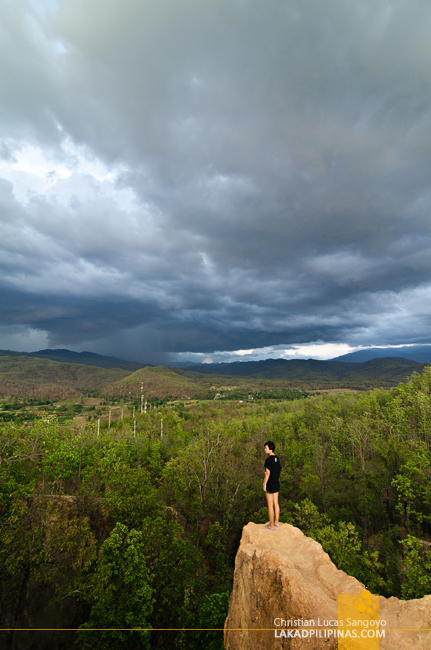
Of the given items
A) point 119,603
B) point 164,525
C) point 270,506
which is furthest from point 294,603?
point 164,525

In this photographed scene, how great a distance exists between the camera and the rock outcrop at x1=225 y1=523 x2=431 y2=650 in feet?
22.4

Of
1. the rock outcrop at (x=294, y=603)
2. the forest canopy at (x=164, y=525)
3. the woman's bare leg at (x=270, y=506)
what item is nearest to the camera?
the rock outcrop at (x=294, y=603)

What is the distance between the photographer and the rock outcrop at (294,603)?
6.84m

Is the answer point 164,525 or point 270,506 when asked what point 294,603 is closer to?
point 270,506

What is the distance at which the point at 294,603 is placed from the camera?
8000 millimetres

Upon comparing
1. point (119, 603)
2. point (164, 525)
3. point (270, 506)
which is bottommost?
point (119, 603)

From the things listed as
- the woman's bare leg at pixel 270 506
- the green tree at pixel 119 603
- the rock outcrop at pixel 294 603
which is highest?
the woman's bare leg at pixel 270 506

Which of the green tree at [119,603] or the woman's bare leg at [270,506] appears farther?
the green tree at [119,603]

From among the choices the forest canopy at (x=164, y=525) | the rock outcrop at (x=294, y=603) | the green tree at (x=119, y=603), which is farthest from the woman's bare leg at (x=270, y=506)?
the green tree at (x=119, y=603)

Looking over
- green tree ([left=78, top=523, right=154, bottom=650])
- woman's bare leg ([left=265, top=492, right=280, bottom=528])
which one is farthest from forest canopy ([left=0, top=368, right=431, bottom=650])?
woman's bare leg ([left=265, top=492, right=280, bottom=528])

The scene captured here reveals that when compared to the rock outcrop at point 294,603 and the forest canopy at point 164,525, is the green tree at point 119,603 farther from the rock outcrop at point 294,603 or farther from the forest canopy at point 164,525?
the rock outcrop at point 294,603

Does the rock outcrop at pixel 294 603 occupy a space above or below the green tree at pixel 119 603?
above

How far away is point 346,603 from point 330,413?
75.4 meters

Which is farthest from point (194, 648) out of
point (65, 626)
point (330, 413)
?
point (330, 413)
